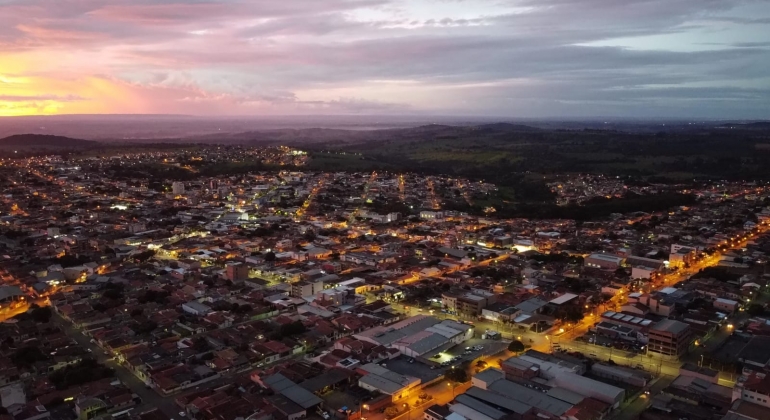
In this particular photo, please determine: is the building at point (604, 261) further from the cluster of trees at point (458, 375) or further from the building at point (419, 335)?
the cluster of trees at point (458, 375)

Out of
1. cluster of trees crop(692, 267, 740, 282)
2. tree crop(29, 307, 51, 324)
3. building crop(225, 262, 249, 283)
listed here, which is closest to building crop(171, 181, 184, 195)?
building crop(225, 262, 249, 283)

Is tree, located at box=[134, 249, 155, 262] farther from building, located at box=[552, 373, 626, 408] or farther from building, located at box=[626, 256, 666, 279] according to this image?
building, located at box=[626, 256, 666, 279]

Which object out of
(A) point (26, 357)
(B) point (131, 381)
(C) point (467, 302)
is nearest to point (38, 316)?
(A) point (26, 357)

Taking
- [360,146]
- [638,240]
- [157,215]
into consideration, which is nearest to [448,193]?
[638,240]

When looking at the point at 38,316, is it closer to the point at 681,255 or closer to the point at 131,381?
the point at 131,381

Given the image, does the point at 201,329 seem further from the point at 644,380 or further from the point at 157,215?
the point at 157,215

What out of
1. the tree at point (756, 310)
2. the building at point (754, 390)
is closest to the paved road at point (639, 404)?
the building at point (754, 390)
